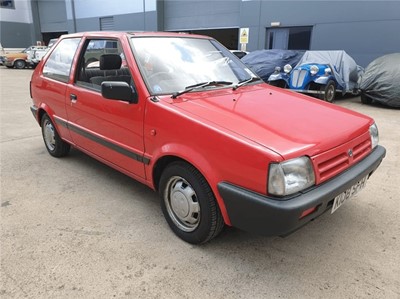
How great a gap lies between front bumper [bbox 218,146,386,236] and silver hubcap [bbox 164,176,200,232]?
395mm

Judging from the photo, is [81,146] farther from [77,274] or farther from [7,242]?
[77,274]

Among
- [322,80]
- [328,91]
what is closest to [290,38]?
[328,91]

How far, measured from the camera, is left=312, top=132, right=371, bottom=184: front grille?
204 centimetres

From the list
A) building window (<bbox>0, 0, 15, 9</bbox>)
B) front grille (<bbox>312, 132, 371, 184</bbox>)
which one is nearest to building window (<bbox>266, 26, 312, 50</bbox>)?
front grille (<bbox>312, 132, 371, 184</bbox>)

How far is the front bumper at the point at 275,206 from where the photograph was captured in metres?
1.86

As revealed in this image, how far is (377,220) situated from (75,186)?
3105 millimetres

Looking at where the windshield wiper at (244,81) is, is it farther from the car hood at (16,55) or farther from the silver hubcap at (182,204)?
the car hood at (16,55)

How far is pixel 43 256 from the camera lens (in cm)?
239

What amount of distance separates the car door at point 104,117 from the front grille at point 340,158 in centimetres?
141

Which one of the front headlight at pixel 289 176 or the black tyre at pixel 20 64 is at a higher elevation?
the front headlight at pixel 289 176

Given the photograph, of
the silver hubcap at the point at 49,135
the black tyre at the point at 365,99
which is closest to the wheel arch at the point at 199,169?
the silver hubcap at the point at 49,135

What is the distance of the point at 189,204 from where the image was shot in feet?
8.02

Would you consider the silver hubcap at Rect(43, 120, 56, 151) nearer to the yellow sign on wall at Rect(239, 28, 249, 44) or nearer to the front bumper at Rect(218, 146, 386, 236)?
the front bumper at Rect(218, 146, 386, 236)

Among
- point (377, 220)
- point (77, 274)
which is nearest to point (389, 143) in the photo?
point (377, 220)
